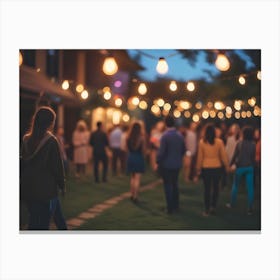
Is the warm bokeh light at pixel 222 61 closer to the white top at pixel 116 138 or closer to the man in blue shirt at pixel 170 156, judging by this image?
the man in blue shirt at pixel 170 156

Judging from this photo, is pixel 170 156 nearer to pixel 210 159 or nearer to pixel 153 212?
pixel 210 159

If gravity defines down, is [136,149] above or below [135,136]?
below

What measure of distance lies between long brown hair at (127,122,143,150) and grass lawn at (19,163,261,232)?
4.19 feet

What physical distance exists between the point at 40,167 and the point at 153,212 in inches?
161

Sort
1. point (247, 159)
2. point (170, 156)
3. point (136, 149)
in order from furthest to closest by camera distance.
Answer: point (136, 149) < point (247, 159) < point (170, 156)

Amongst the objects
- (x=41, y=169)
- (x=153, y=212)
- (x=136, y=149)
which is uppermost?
(x=136, y=149)

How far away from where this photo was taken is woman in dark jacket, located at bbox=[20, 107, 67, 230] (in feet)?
17.1

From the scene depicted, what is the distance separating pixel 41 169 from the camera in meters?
5.26

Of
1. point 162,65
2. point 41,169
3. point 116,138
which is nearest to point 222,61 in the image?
point 162,65

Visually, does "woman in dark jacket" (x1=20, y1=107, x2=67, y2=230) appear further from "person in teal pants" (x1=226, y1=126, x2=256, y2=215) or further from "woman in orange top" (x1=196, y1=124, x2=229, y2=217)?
"person in teal pants" (x1=226, y1=126, x2=256, y2=215)

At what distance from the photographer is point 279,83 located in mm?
7246
